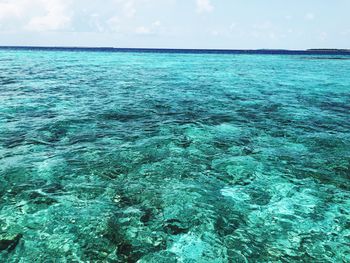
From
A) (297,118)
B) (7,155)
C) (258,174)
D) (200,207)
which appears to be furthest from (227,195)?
(297,118)

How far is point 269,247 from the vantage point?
21.1 ft

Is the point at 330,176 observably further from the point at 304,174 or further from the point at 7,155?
the point at 7,155

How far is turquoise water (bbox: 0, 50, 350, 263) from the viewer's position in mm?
6426

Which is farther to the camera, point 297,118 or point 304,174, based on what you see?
point 297,118

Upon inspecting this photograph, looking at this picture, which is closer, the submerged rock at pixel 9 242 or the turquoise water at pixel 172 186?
the submerged rock at pixel 9 242

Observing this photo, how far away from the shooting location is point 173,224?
23.6 ft

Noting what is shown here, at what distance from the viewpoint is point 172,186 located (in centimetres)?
900

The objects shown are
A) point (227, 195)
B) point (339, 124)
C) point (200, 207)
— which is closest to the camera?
point (200, 207)

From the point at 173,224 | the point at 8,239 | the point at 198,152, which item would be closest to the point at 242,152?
the point at 198,152

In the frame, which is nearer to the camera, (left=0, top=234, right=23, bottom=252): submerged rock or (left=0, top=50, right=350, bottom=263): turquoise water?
(left=0, top=234, right=23, bottom=252): submerged rock

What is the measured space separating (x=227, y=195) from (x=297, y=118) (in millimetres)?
10550

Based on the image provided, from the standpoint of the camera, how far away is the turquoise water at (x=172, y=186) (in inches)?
253

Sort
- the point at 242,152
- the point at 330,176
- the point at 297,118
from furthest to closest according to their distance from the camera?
the point at 297,118 → the point at 242,152 → the point at 330,176

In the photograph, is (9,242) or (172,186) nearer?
(9,242)
